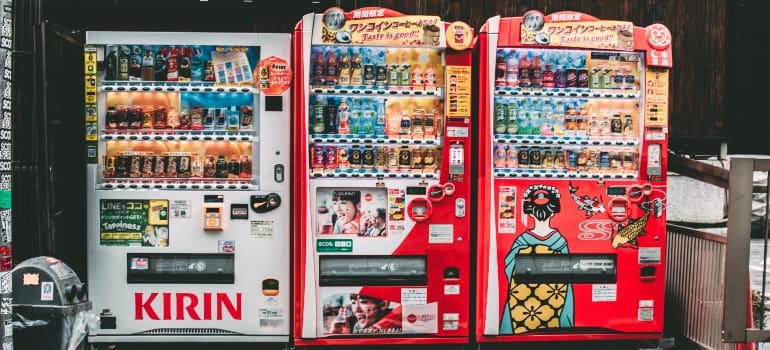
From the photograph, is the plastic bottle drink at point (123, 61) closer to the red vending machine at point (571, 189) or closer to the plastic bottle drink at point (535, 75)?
the red vending machine at point (571, 189)

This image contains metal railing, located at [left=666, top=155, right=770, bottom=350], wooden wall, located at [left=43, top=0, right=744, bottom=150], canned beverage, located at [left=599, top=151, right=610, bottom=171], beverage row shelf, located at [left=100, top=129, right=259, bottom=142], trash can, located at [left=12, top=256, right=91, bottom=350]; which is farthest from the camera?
wooden wall, located at [left=43, top=0, right=744, bottom=150]

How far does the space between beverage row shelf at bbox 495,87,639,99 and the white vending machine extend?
5.26 feet

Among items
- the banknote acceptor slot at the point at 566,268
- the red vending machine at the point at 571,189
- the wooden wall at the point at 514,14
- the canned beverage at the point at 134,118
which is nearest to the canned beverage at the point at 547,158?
the red vending machine at the point at 571,189

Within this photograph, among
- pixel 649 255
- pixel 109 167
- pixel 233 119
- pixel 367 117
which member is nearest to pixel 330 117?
pixel 367 117

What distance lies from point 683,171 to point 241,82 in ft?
11.0

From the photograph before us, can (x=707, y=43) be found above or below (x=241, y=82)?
above

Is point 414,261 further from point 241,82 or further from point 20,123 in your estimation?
point 20,123

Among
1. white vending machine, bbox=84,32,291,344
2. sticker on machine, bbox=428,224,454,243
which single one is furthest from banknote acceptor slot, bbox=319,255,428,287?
white vending machine, bbox=84,32,291,344

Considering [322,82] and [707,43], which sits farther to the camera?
[707,43]

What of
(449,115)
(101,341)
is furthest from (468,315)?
(101,341)

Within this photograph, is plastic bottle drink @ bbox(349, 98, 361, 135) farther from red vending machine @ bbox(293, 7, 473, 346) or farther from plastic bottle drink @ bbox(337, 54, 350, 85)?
plastic bottle drink @ bbox(337, 54, 350, 85)

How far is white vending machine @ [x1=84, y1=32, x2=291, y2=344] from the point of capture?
4.50 metres

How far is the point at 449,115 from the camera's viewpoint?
447cm

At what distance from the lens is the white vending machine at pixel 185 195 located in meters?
4.50
